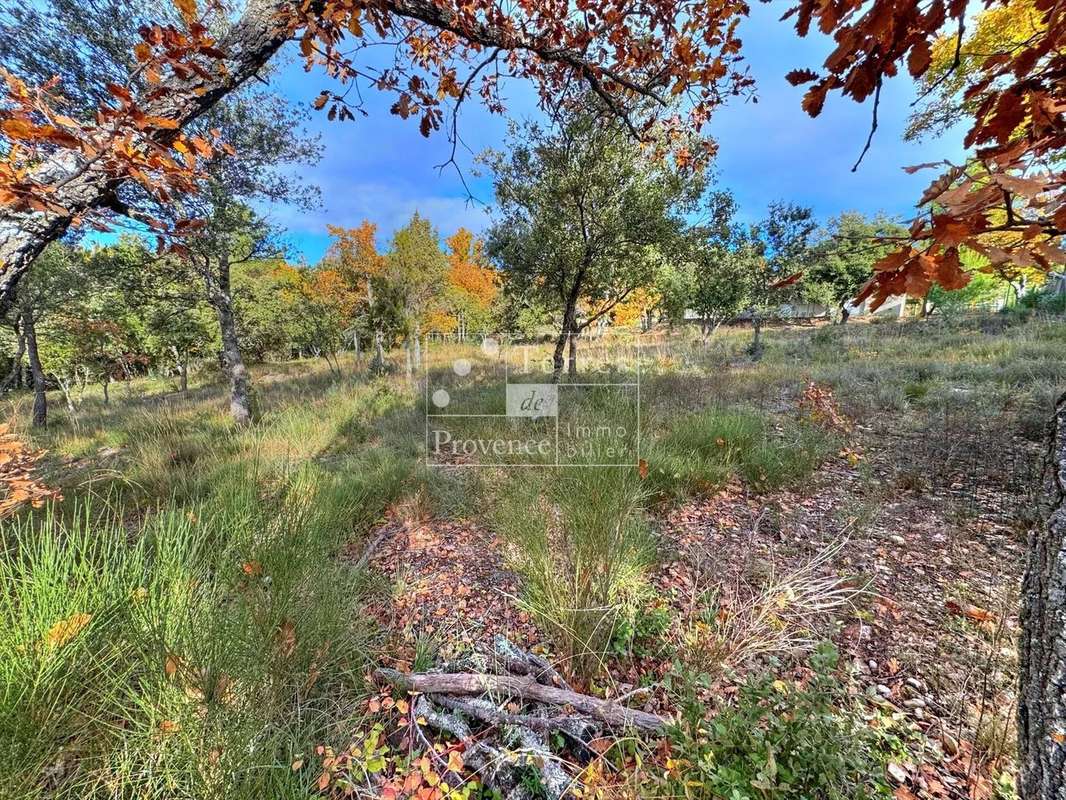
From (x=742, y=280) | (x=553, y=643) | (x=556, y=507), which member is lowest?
(x=553, y=643)

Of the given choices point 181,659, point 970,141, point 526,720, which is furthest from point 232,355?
point 970,141

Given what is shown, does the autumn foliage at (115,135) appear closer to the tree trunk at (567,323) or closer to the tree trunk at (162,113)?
the tree trunk at (162,113)

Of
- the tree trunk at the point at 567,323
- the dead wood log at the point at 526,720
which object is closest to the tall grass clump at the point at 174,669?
the dead wood log at the point at 526,720

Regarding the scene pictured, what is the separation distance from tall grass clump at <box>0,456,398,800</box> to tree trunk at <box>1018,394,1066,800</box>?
5.78 feet

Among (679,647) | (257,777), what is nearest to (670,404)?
(679,647)

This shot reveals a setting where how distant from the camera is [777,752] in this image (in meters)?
1.05

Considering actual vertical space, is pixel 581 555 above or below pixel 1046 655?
below

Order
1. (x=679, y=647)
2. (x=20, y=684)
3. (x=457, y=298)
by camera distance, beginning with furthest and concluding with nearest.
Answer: (x=457, y=298) < (x=679, y=647) < (x=20, y=684)

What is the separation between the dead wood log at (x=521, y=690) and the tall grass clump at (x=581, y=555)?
0.59 feet

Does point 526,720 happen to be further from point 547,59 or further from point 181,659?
point 547,59

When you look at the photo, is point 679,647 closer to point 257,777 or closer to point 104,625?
point 257,777

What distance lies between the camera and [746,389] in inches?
284

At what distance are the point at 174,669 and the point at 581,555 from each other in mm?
1524

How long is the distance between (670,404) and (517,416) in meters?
2.42
